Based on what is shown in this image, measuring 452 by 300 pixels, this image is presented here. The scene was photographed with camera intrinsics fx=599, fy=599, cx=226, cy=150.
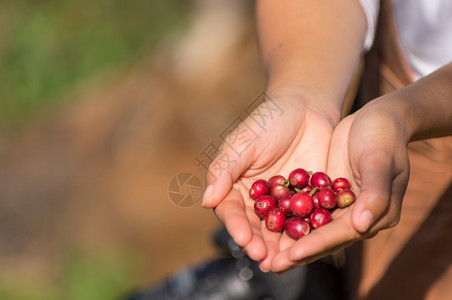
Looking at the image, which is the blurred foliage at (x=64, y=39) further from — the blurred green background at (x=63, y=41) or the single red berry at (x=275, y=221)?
the single red berry at (x=275, y=221)

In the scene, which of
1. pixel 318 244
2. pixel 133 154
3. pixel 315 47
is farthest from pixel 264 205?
pixel 133 154

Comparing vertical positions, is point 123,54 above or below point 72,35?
below

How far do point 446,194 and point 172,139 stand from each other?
3205mm

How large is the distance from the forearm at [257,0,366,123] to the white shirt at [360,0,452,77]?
164 millimetres

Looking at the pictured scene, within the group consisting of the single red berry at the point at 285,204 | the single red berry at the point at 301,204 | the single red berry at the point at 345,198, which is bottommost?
the single red berry at the point at 345,198

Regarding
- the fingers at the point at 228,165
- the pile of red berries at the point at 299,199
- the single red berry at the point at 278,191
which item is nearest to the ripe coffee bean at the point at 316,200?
the pile of red berries at the point at 299,199

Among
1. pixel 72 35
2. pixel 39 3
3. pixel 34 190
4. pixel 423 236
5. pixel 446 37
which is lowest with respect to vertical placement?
pixel 423 236

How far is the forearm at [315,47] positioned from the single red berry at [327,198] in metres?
0.32

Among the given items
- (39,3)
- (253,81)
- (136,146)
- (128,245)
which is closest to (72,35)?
(39,3)

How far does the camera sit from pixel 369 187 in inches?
61.8

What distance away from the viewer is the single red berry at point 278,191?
6.50 ft

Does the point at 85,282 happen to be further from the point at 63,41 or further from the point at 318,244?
the point at 318,244

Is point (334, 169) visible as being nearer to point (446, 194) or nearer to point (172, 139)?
point (446, 194)

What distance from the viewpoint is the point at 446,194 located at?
6.87 ft
